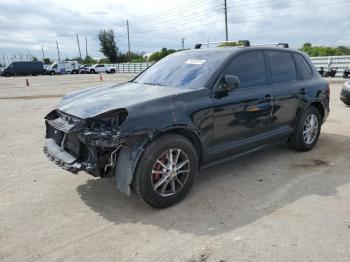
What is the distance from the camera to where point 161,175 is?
13.1 ft

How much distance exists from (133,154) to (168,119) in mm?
541

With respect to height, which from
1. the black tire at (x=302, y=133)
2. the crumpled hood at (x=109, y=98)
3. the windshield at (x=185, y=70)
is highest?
the windshield at (x=185, y=70)

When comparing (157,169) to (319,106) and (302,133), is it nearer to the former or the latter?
(302,133)

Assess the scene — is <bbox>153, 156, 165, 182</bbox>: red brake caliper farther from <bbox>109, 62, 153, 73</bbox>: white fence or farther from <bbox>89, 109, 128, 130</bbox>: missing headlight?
<bbox>109, 62, 153, 73</bbox>: white fence

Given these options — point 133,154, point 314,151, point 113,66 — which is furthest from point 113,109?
point 113,66

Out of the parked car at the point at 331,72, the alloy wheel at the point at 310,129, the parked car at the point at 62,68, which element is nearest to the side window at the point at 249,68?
the alloy wheel at the point at 310,129

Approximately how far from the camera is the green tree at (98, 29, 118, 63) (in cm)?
7419

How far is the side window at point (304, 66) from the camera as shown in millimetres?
6012

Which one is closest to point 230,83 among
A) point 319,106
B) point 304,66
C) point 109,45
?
point 304,66

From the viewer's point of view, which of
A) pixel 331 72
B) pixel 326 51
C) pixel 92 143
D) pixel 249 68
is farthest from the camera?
pixel 326 51

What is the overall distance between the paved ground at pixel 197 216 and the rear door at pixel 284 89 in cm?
66

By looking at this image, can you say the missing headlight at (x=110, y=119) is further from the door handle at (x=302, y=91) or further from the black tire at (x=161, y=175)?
the door handle at (x=302, y=91)

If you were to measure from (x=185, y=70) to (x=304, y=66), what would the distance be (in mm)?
2357

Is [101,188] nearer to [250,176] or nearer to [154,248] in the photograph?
[154,248]
